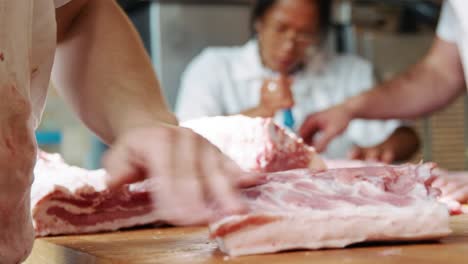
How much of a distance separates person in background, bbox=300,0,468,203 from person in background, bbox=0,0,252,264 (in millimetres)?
1459

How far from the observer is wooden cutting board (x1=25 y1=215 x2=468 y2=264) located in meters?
0.94

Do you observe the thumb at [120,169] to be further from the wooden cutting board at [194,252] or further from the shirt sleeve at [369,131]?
the shirt sleeve at [369,131]

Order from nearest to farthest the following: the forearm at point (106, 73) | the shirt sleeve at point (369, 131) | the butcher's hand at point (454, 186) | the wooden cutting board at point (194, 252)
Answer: the wooden cutting board at point (194, 252) → the forearm at point (106, 73) → the butcher's hand at point (454, 186) → the shirt sleeve at point (369, 131)

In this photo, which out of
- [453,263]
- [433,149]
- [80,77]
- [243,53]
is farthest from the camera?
[433,149]

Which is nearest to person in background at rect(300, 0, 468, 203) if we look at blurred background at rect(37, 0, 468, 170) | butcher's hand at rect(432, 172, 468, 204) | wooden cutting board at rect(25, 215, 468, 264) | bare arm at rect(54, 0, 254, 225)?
butcher's hand at rect(432, 172, 468, 204)

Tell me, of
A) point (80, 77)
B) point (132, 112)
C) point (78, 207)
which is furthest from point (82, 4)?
point (78, 207)

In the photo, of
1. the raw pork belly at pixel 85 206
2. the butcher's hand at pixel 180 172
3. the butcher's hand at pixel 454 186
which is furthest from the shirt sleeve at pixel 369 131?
the butcher's hand at pixel 180 172

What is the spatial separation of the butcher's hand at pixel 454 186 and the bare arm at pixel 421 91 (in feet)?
3.44

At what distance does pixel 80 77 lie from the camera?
3.88 ft

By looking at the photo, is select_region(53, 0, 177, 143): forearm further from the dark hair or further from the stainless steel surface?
the stainless steel surface

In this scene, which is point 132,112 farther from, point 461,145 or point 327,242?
point 461,145

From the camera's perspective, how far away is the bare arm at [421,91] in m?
2.80

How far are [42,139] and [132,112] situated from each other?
10.2 ft

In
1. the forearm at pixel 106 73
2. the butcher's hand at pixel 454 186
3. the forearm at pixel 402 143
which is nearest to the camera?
the forearm at pixel 106 73
